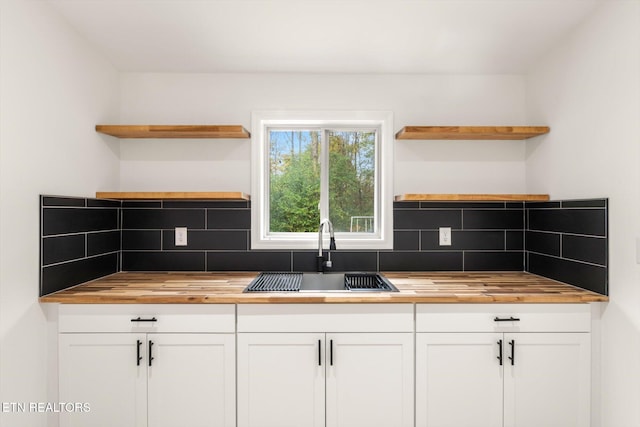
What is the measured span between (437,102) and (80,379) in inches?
99.2

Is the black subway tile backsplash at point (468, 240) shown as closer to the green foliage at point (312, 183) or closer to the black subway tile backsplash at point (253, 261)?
the green foliage at point (312, 183)

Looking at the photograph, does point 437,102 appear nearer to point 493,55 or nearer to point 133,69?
point 493,55

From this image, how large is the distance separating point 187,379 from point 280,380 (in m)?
0.45

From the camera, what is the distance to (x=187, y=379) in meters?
1.94

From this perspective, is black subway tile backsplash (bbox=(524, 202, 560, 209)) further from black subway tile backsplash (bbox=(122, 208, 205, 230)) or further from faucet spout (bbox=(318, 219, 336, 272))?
black subway tile backsplash (bbox=(122, 208, 205, 230))

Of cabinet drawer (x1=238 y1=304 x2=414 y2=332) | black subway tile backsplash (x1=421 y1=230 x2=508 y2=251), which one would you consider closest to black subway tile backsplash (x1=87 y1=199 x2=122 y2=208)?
cabinet drawer (x1=238 y1=304 x2=414 y2=332)

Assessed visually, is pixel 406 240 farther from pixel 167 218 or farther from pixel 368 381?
pixel 167 218

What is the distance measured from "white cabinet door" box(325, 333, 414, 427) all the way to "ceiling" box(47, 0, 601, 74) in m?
1.59

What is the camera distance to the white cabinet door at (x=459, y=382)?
1.95m

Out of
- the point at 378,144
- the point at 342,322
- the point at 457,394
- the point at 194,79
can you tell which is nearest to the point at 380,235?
the point at 378,144

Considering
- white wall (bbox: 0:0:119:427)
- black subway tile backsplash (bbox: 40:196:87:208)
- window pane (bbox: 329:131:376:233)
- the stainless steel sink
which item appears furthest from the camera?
window pane (bbox: 329:131:376:233)

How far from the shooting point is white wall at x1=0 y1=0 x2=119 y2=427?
5.52 ft
